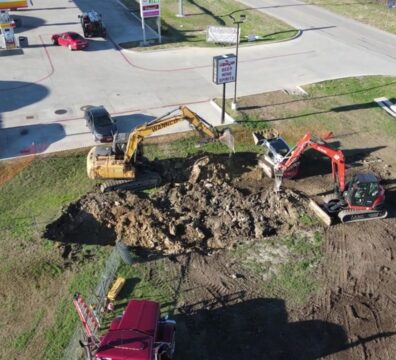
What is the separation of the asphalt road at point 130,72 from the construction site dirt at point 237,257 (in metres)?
6.81

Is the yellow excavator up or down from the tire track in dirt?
up

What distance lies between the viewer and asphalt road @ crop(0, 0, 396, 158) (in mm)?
30125

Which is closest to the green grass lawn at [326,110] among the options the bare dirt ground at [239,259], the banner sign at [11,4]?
the bare dirt ground at [239,259]

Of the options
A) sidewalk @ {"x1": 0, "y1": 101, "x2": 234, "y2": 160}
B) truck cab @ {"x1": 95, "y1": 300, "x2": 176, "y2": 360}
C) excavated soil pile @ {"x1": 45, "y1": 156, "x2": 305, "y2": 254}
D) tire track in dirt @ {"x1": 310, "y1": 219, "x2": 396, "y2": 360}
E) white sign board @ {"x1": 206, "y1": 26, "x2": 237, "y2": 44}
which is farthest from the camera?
white sign board @ {"x1": 206, "y1": 26, "x2": 237, "y2": 44}

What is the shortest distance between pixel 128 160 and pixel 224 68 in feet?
31.1

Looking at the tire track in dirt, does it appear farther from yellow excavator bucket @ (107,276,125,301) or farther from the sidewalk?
the sidewalk

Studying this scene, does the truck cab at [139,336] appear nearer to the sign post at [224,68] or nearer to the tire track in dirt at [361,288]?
the tire track in dirt at [361,288]

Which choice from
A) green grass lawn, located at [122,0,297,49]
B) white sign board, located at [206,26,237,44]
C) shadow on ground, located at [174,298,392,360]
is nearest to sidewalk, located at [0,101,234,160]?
white sign board, located at [206,26,237,44]

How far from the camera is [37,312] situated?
1709 cm

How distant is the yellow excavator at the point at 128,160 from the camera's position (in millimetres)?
22906

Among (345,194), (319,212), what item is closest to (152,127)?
(319,212)

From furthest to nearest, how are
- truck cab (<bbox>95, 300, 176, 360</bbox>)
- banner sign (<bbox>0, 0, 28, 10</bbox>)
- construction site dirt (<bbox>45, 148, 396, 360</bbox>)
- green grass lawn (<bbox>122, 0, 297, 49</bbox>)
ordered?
green grass lawn (<bbox>122, 0, 297, 49</bbox>) → banner sign (<bbox>0, 0, 28, 10</bbox>) → construction site dirt (<bbox>45, 148, 396, 360</bbox>) → truck cab (<bbox>95, 300, 176, 360</bbox>)

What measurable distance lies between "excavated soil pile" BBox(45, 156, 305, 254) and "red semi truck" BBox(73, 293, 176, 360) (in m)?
5.13

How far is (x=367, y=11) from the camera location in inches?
2099
